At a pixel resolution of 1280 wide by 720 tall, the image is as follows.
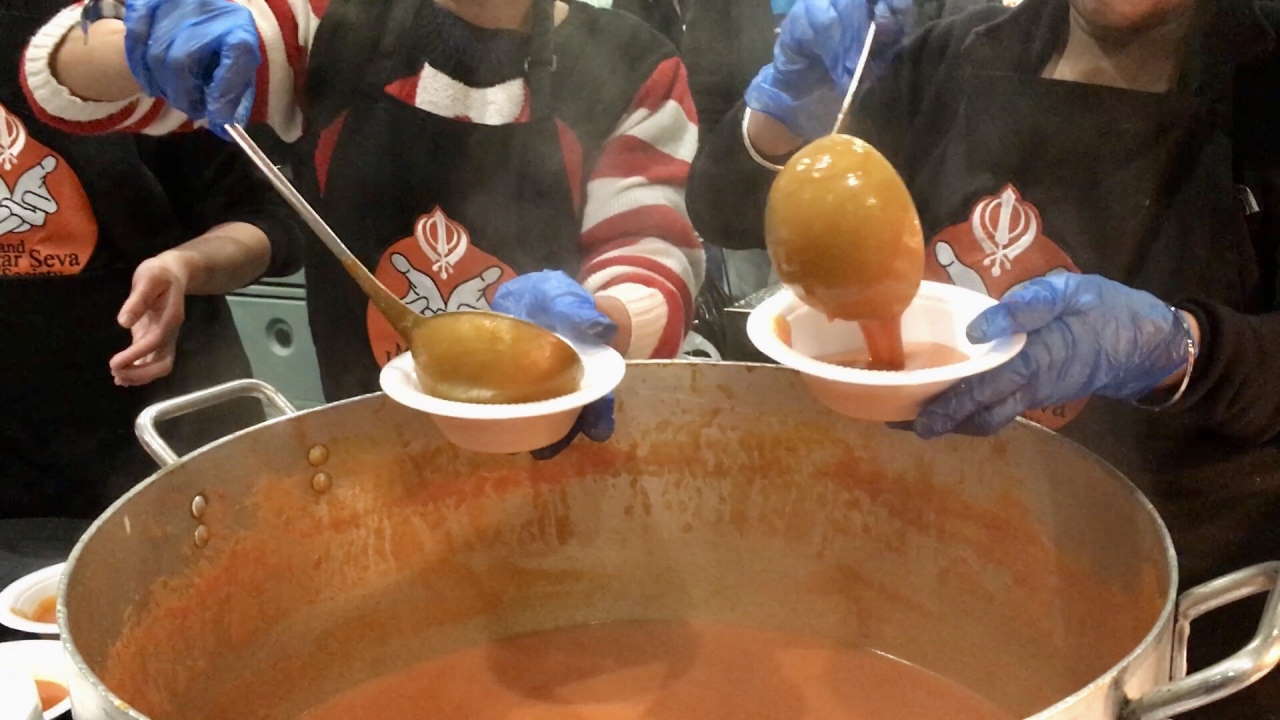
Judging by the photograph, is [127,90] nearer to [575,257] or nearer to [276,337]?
[575,257]

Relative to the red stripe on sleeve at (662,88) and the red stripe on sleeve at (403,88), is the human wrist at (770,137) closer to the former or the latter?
the red stripe on sleeve at (662,88)

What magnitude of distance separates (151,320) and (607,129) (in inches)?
22.4

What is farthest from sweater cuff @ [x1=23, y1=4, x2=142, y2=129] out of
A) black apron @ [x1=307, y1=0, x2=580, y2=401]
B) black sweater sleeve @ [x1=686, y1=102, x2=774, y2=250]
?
black sweater sleeve @ [x1=686, y1=102, x2=774, y2=250]

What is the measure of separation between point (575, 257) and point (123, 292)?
0.61m

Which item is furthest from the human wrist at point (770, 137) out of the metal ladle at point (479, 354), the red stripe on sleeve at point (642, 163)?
the metal ladle at point (479, 354)

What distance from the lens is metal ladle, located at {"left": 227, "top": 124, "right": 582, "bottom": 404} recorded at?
0.74 m

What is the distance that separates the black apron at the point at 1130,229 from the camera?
0.93m

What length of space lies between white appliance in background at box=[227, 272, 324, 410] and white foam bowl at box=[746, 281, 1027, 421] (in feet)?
5.28

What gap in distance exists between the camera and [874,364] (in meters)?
0.72

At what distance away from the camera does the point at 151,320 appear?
42.0 inches

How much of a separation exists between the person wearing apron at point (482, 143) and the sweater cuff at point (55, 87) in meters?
0.06

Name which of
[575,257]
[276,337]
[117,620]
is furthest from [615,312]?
[276,337]

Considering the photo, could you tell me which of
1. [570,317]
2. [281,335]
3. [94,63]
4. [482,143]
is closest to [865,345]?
[570,317]

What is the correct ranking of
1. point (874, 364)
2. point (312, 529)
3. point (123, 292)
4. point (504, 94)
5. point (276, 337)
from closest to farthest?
point (874, 364)
point (312, 529)
point (504, 94)
point (123, 292)
point (276, 337)
